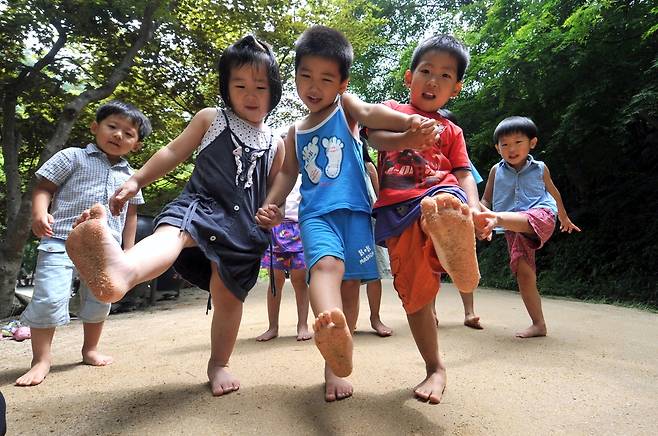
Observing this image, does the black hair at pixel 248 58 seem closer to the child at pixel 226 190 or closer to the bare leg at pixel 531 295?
the child at pixel 226 190

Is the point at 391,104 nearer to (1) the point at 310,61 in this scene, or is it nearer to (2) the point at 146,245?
(1) the point at 310,61

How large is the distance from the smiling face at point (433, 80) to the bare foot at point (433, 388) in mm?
1215

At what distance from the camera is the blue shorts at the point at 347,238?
1808 millimetres

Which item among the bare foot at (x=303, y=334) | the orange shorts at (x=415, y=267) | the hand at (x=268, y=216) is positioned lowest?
the bare foot at (x=303, y=334)

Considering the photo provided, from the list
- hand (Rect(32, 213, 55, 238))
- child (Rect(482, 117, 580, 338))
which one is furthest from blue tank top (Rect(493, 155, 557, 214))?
hand (Rect(32, 213, 55, 238))

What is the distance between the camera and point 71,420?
5.51 ft

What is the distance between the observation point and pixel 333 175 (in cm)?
193

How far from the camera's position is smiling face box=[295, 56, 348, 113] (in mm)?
1907

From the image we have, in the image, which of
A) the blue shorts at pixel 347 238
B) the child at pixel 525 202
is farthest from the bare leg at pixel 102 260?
the child at pixel 525 202

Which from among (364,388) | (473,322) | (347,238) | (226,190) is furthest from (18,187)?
(473,322)

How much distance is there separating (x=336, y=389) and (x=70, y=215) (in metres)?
1.77

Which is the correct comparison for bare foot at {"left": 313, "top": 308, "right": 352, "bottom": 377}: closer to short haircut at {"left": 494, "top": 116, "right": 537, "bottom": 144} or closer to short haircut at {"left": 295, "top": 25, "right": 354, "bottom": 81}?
short haircut at {"left": 295, "top": 25, "right": 354, "bottom": 81}

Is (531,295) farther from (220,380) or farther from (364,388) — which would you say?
(220,380)

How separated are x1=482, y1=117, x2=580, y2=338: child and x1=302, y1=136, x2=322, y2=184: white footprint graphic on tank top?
167 centimetres
